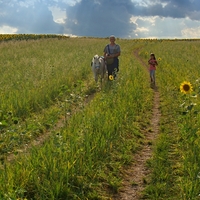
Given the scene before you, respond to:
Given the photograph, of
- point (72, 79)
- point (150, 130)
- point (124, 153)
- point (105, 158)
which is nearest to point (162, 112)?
point (150, 130)

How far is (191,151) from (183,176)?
0.77m

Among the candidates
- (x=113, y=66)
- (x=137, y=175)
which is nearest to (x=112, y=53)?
(x=113, y=66)

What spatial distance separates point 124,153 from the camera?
16.8 ft

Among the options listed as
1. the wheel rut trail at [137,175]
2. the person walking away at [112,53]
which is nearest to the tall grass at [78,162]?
the wheel rut trail at [137,175]

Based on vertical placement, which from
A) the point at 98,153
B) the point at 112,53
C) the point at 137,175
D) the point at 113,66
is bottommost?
the point at 137,175

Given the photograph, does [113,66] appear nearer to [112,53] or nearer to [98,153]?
[112,53]

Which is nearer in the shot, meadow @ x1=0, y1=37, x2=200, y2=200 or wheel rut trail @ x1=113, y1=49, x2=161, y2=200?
meadow @ x1=0, y1=37, x2=200, y2=200

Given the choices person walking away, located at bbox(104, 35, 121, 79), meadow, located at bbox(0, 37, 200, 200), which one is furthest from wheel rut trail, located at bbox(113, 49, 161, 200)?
person walking away, located at bbox(104, 35, 121, 79)

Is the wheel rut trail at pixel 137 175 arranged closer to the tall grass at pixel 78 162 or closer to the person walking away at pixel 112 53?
the tall grass at pixel 78 162

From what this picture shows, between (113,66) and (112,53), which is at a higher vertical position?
(112,53)

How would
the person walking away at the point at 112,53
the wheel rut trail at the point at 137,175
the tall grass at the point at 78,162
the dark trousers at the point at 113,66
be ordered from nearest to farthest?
1. the tall grass at the point at 78,162
2. the wheel rut trail at the point at 137,175
3. the person walking away at the point at 112,53
4. the dark trousers at the point at 113,66

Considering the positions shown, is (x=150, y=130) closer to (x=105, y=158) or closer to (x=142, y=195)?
(x=105, y=158)

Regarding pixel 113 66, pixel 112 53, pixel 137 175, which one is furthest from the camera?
pixel 113 66

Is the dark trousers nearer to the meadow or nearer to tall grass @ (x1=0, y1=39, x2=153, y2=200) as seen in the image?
the meadow
